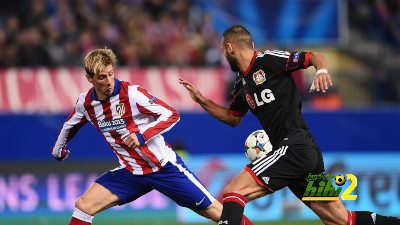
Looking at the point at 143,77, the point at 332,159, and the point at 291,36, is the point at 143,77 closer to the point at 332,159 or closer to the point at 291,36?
the point at 332,159

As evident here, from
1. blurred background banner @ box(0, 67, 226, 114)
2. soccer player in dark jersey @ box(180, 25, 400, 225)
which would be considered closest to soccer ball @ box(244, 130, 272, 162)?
soccer player in dark jersey @ box(180, 25, 400, 225)

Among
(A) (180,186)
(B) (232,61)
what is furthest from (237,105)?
(A) (180,186)

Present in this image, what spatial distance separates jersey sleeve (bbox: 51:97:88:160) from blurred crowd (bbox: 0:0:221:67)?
6626 millimetres

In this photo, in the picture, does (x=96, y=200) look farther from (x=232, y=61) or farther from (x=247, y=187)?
(x=232, y=61)

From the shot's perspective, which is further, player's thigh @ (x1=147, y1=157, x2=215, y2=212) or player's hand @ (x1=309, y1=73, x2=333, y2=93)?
player's thigh @ (x1=147, y1=157, x2=215, y2=212)

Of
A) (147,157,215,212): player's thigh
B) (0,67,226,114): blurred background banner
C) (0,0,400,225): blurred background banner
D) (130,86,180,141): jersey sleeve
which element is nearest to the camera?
(130,86,180,141): jersey sleeve

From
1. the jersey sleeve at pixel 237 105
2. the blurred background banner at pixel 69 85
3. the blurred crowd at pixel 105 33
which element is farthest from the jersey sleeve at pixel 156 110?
the blurred crowd at pixel 105 33

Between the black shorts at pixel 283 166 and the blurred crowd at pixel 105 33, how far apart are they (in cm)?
822

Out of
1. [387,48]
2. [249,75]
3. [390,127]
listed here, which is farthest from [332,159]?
[387,48]

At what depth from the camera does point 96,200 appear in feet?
23.9

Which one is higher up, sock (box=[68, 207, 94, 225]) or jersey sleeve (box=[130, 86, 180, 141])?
jersey sleeve (box=[130, 86, 180, 141])

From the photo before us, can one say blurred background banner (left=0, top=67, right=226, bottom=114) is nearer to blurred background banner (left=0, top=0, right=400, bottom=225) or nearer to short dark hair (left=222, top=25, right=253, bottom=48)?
blurred background banner (left=0, top=0, right=400, bottom=225)

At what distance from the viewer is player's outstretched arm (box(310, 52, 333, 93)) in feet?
20.5

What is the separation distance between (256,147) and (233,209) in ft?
4.59
